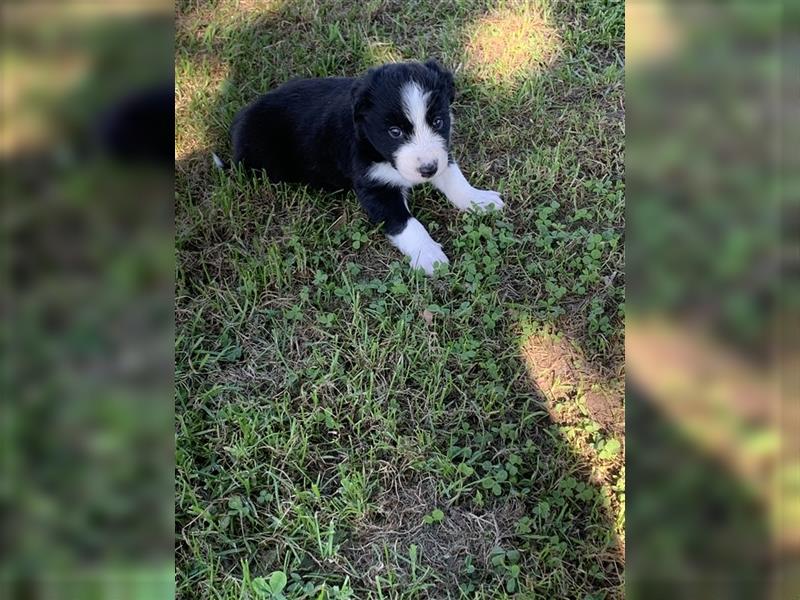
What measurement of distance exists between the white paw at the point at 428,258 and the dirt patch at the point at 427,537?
101 cm

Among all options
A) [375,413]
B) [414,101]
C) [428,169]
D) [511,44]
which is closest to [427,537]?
[375,413]

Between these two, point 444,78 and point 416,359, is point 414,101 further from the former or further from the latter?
point 416,359

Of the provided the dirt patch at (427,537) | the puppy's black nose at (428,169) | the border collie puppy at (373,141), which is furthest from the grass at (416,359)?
the puppy's black nose at (428,169)

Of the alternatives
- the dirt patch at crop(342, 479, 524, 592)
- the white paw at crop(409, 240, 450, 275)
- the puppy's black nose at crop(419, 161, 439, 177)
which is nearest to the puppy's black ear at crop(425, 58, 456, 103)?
the puppy's black nose at crop(419, 161, 439, 177)

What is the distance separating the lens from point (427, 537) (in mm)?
2141

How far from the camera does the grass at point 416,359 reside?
2084mm

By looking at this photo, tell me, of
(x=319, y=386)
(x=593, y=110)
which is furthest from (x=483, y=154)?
(x=319, y=386)

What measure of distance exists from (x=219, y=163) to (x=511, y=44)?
185 cm

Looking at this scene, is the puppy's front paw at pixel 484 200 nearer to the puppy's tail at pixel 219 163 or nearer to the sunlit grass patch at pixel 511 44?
the sunlit grass patch at pixel 511 44

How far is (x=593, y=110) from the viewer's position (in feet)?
11.8

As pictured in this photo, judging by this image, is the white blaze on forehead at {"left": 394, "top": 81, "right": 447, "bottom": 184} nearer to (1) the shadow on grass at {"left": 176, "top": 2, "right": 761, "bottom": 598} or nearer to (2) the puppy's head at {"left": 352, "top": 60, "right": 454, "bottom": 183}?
(2) the puppy's head at {"left": 352, "top": 60, "right": 454, "bottom": 183}

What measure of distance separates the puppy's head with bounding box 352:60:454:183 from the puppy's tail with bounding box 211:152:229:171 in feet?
2.67
